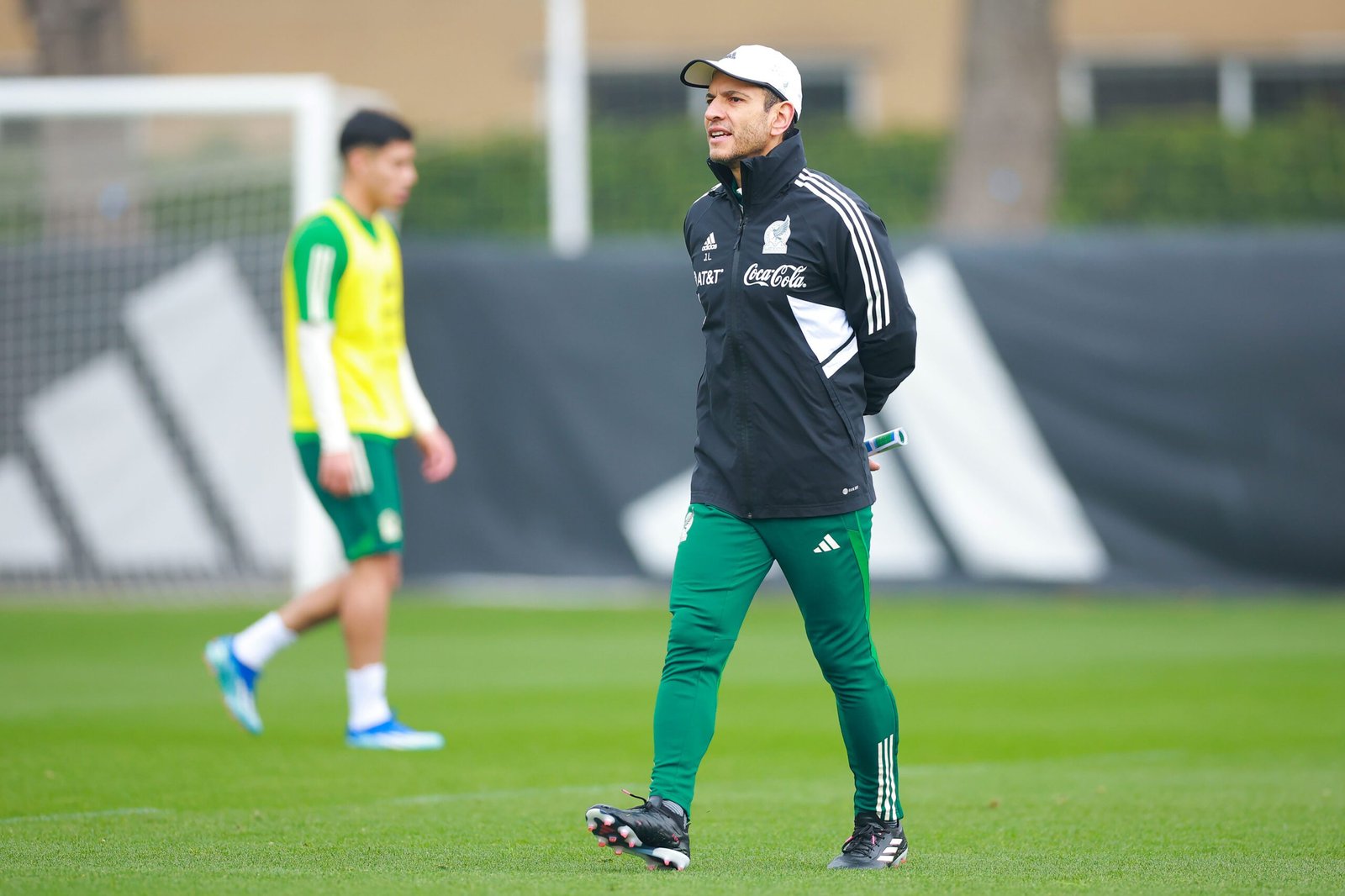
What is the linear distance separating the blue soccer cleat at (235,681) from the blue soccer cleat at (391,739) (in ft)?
1.31

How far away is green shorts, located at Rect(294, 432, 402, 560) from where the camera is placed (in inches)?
286

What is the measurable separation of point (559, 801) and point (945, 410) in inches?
287

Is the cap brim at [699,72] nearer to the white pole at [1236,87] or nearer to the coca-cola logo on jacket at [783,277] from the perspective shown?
the coca-cola logo on jacket at [783,277]

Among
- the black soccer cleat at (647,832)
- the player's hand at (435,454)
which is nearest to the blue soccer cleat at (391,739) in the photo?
the player's hand at (435,454)

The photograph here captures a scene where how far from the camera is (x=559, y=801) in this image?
237 inches

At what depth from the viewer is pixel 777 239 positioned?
4.88m

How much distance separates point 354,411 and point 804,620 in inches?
118

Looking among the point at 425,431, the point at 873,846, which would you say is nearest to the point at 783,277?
the point at 873,846

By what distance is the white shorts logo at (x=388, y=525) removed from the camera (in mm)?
7273

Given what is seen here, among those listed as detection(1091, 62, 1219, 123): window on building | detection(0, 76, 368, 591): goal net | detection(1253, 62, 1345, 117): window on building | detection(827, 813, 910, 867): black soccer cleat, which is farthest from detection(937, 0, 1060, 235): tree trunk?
detection(827, 813, 910, 867): black soccer cleat

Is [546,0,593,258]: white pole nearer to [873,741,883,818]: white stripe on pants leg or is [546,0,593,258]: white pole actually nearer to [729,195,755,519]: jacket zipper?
[729,195,755,519]: jacket zipper

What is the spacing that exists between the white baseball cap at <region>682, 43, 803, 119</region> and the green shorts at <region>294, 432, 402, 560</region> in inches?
109

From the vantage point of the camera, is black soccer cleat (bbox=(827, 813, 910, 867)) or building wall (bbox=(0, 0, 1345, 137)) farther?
building wall (bbox=(0, 0, 1345, 137))

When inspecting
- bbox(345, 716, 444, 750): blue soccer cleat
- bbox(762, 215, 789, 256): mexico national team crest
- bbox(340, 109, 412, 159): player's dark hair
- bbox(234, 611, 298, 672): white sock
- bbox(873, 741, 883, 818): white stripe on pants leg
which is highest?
bbox(340, 109, 412, 159): player's dark hair
